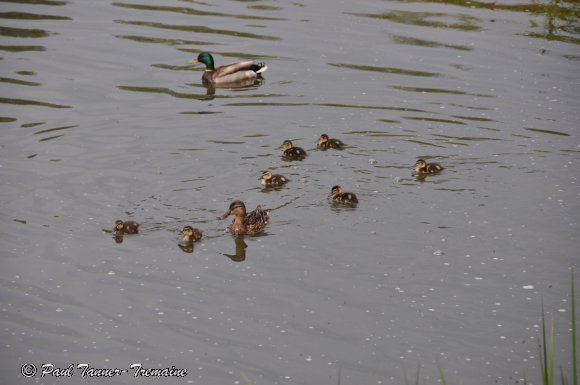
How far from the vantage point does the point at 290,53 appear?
1862cm

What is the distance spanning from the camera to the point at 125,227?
11.3 meters

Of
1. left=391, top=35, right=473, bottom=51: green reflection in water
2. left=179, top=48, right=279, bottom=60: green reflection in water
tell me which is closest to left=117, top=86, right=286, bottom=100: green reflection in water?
left=179, top=48, right=279, bottom=60: green reflection in water

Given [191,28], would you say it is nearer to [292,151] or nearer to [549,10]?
[549,10]

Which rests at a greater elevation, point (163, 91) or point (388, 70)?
point (388, 70)

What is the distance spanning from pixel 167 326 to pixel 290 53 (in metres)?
9.67

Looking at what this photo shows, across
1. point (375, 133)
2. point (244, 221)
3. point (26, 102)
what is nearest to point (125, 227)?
point (244, 221)

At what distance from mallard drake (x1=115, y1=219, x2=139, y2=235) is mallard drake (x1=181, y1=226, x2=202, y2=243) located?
507 mm

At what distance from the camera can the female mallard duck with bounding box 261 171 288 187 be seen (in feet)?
41.6

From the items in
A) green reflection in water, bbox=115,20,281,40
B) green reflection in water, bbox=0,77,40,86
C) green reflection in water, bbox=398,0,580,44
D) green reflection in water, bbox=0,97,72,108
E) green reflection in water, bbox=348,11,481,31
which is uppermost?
green reflection in water, bbox=398,0,580,44

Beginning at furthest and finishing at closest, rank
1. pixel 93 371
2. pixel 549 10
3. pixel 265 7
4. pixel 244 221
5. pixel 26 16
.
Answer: pixel 265 7 < pixel 549 10 < pixel 26 16 < pixel 244 221 < pixel 93 371

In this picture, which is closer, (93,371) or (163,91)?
(93,371)

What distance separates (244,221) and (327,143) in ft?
8.39

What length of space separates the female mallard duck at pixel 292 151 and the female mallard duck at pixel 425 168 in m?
1.45

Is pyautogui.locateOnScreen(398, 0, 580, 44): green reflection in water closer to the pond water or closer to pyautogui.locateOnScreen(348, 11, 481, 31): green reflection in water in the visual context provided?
the pond water
